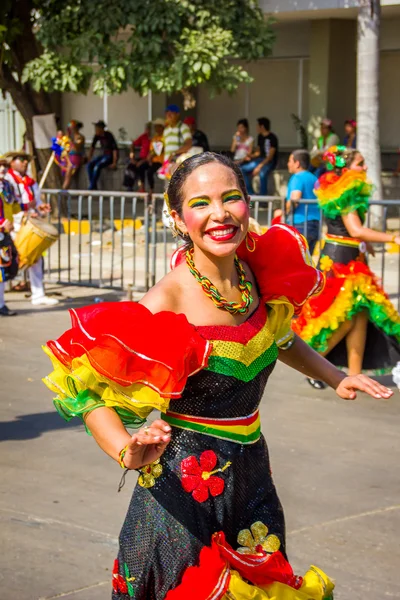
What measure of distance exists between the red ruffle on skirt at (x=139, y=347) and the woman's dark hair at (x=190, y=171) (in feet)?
1.47

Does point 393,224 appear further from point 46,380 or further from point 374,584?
point 46,380

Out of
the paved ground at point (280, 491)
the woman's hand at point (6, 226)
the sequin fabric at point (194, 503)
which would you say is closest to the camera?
the sequin fabric at point (194, 503)

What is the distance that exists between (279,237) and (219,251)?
0.46 meters

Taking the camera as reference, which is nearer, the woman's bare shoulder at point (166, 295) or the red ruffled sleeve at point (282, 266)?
the woman's bare shoulder at point (166, 295)

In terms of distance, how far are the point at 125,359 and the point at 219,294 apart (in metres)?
0.46

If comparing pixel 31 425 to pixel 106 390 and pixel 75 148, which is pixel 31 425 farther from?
pixel 75 148

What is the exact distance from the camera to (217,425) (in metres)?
3.21

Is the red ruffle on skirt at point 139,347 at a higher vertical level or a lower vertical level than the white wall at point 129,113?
lower

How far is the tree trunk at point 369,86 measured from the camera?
1518cm

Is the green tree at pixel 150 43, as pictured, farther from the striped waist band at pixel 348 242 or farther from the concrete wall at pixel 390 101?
the striped waist band at pixel 348 242

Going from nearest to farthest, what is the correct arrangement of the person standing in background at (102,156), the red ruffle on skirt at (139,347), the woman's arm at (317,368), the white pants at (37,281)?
the red ruffle on skirt at (139,347) → the woman's arm at (317,368) → the white pants at (37,281) → the person standing in background at (102,156)

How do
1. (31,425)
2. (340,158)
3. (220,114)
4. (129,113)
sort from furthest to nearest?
1. (129,113)
2. (220,114)
3. (340,158)
4. (31,425)

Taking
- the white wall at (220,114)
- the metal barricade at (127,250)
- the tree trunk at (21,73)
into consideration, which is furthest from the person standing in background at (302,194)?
the white wall at (220,114)

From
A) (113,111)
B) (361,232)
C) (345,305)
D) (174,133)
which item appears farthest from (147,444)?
(113,111)
